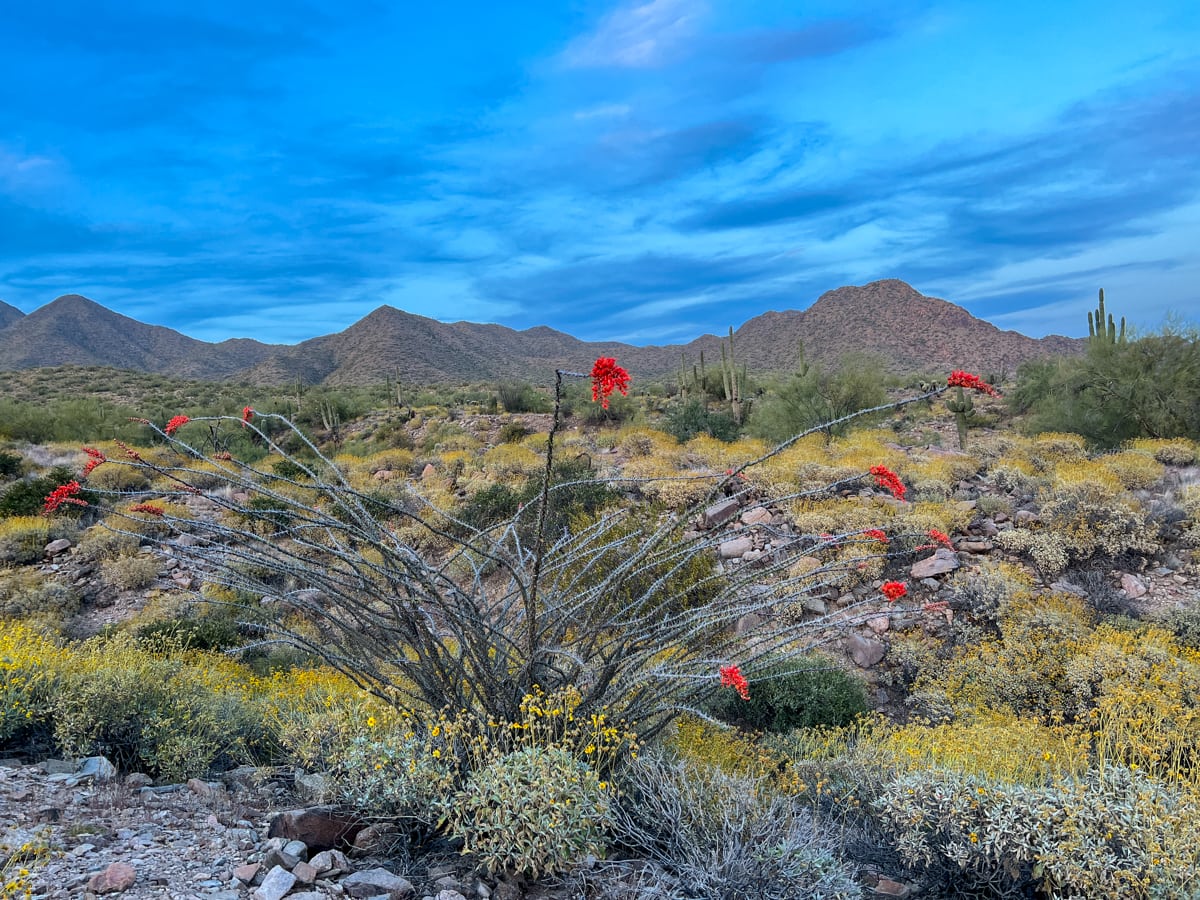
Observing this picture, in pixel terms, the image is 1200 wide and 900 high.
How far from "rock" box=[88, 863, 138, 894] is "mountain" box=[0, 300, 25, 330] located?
12119 centimetres

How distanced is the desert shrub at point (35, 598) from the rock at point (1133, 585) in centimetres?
1510

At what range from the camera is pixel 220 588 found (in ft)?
40.9

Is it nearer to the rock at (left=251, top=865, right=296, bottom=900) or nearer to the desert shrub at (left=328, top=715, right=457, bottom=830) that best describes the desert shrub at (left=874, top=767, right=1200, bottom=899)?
the desert shrub at (left=328, top=715, right=457, bottom=830)

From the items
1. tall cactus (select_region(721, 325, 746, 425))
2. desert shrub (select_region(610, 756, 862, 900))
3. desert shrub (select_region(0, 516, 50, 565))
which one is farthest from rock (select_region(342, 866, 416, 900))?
tall cactus (select_region(721, 325, 746, 425))

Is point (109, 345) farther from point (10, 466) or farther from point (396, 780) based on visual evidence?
point (396, 780)

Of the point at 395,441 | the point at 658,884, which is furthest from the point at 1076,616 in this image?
Result: the point at 395,441

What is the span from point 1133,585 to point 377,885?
32.6 ft

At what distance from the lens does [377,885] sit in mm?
3408

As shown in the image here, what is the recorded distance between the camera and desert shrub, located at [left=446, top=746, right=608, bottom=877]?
11.3 ft

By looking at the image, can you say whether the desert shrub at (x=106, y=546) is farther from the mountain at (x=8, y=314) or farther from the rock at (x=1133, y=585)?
the mountain at (x=8, y=314)

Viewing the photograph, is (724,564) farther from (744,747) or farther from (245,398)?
(245,398)

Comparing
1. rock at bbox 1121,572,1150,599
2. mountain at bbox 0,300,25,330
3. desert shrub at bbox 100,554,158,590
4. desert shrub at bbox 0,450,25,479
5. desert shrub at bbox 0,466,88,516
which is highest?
mountain at bbox 0,300,25,330

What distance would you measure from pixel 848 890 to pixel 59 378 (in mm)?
54598

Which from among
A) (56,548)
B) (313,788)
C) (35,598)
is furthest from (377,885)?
(56,548)
